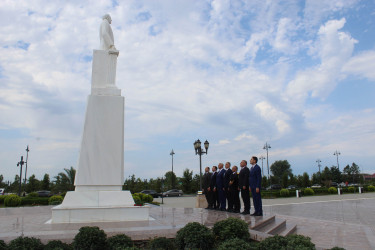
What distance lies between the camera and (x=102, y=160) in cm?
895

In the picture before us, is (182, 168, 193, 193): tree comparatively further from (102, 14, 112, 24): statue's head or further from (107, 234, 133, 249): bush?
(107, 234, 133, 249): bush

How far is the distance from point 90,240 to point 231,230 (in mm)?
2370

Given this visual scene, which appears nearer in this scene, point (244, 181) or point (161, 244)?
point (161, 244)

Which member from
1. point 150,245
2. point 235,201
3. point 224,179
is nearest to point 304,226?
point 235,201

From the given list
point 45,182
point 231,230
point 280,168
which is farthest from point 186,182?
point 280,168

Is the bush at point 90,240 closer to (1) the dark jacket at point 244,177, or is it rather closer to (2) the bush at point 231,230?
(2) the bush at point 231,230

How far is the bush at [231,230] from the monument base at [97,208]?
3332mm

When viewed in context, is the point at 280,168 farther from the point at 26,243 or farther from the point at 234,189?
the point at 26,243

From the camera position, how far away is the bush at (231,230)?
16.9 ft

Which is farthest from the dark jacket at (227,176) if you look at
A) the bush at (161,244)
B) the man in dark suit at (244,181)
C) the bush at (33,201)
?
the bush at (33,201)

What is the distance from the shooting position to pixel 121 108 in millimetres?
9430

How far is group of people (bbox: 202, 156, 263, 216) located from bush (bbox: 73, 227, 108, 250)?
16.9 feet

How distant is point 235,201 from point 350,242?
396 centimetres

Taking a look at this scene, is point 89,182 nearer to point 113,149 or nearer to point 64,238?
point 113,149
